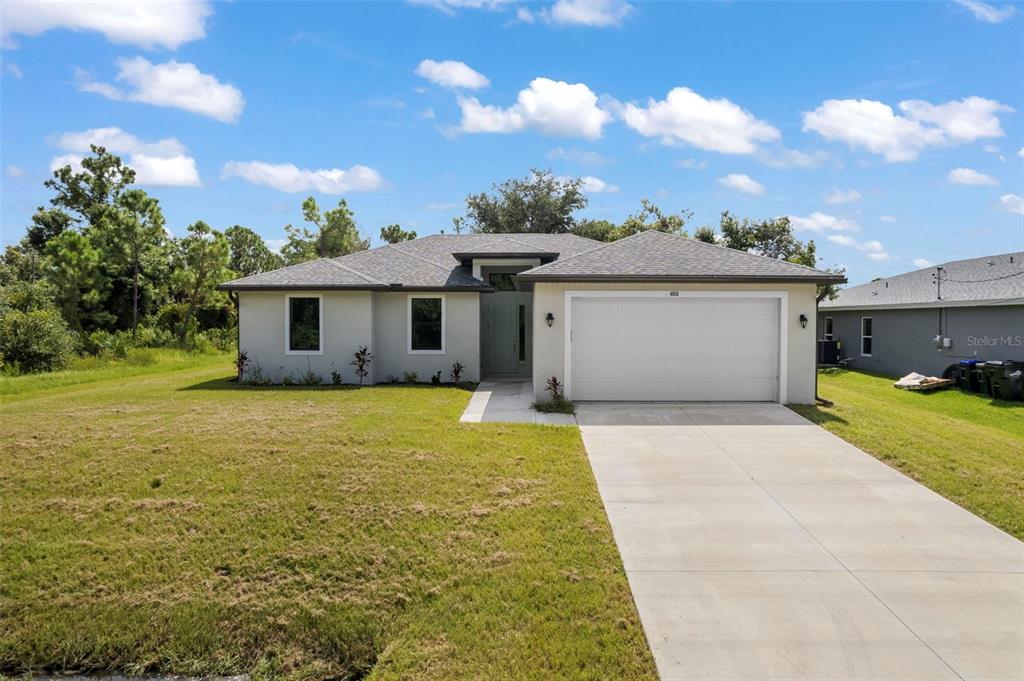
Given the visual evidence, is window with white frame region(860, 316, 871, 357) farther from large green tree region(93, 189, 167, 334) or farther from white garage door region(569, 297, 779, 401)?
large green tree region(93, 189, 167, 334)

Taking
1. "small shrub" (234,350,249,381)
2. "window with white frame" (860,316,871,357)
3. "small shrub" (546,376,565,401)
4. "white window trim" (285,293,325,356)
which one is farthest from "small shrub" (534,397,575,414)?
"window with white frame" (860,316,871,357)

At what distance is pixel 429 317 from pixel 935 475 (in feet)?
37.0

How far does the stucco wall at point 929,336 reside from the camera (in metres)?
15.8

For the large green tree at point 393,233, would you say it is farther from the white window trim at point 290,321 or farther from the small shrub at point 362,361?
the small shrub at point 362,361

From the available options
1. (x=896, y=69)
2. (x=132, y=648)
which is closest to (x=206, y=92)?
(x=132, y=648)

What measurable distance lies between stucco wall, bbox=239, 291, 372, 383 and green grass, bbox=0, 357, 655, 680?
5929 millimetres

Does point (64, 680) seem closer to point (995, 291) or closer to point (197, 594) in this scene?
point (197, 594)

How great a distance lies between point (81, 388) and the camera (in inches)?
568

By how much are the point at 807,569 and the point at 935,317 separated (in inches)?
693

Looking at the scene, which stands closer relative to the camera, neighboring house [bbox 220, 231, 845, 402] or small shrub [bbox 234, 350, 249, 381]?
neighboring house [bbox 220, 231, 845, 402]

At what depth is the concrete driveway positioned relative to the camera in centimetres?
368

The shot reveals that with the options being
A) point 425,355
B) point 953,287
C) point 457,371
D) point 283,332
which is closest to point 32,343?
point 283,332

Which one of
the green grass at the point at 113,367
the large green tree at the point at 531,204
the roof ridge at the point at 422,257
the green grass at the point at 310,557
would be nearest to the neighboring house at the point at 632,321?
the roof ridge at the point at 422,257

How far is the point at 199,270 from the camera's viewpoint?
25.6m
